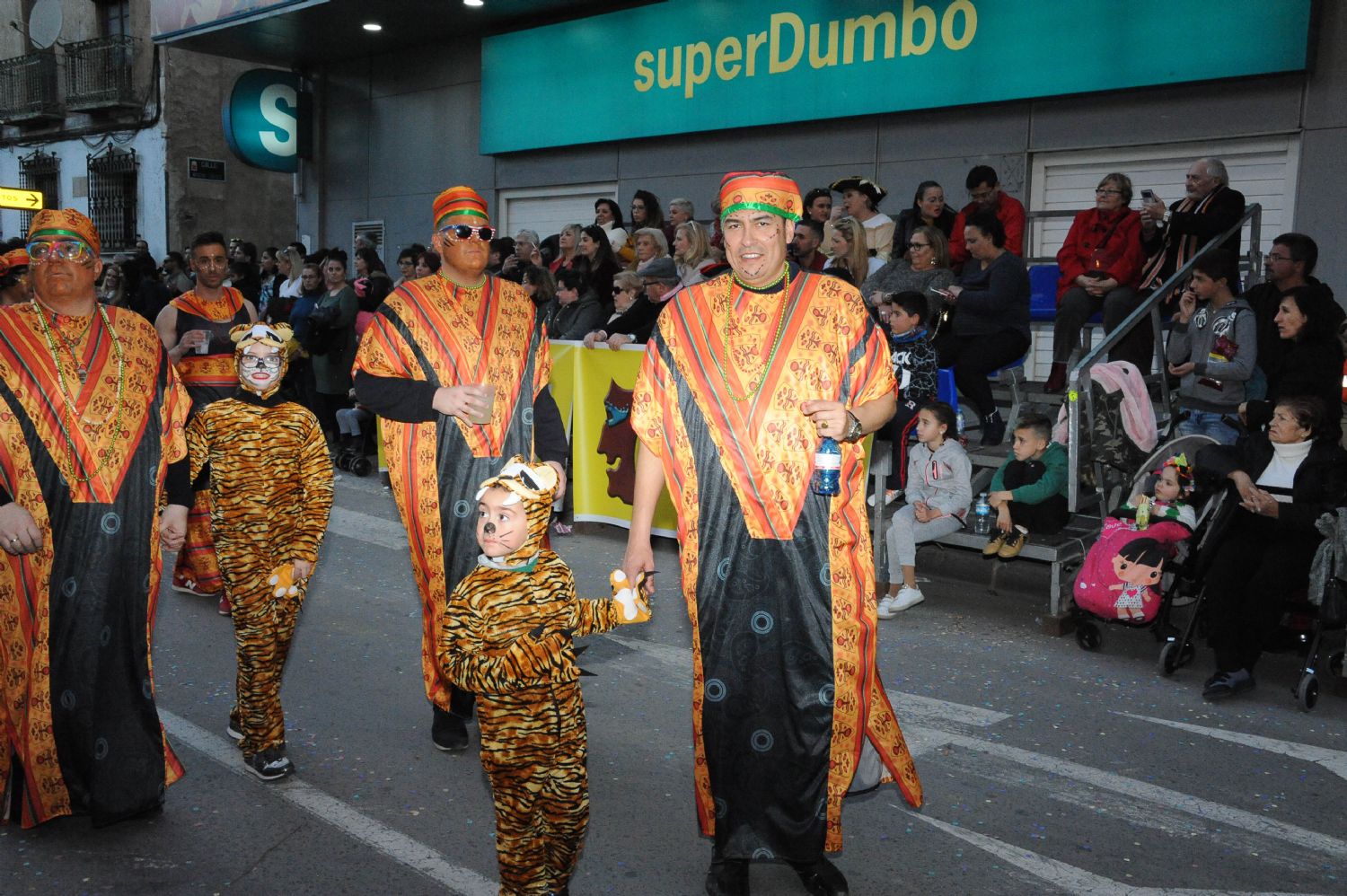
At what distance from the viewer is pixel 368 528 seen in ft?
31.5

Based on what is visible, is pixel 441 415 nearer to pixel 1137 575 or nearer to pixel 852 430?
pixel 852 430

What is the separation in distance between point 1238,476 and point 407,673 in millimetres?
4376

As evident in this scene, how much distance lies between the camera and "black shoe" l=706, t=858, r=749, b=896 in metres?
3.73

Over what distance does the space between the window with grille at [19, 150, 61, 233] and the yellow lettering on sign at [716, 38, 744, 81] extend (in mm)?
20478

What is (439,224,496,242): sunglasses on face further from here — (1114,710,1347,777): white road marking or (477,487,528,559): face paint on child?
(1114,710,1347,777): white road marking

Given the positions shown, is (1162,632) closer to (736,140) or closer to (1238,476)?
(1238,476)

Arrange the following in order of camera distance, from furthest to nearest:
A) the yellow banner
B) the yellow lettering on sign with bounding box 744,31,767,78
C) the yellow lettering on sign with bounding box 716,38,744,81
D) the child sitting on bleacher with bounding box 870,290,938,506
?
the yellow lettering on sign with bounding box 716,38,744,81 → the yellow lettering on sign with bounding box 744,31,767,78 → the yellow banner → the child sitting on bleacher with bounding box 870,290,938,506

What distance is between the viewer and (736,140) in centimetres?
1436

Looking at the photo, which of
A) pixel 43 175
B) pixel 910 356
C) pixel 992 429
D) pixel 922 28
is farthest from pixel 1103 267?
pixel 43 175

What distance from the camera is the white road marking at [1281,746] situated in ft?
16.6

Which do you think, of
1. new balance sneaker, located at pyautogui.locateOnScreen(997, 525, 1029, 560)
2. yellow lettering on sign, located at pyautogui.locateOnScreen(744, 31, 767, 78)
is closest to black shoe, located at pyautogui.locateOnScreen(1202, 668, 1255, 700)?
new balance sneaker, located at pyautogui.locateOnScreen(997, 525, 1029, 560)

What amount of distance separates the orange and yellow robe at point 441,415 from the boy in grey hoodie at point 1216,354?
507 centimetres

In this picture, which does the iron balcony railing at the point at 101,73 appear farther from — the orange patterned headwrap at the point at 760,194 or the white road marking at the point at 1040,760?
the orange patterned headwrap at the point at 760,194

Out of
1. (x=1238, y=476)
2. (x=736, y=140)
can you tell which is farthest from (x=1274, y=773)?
(x=736, y=140)
